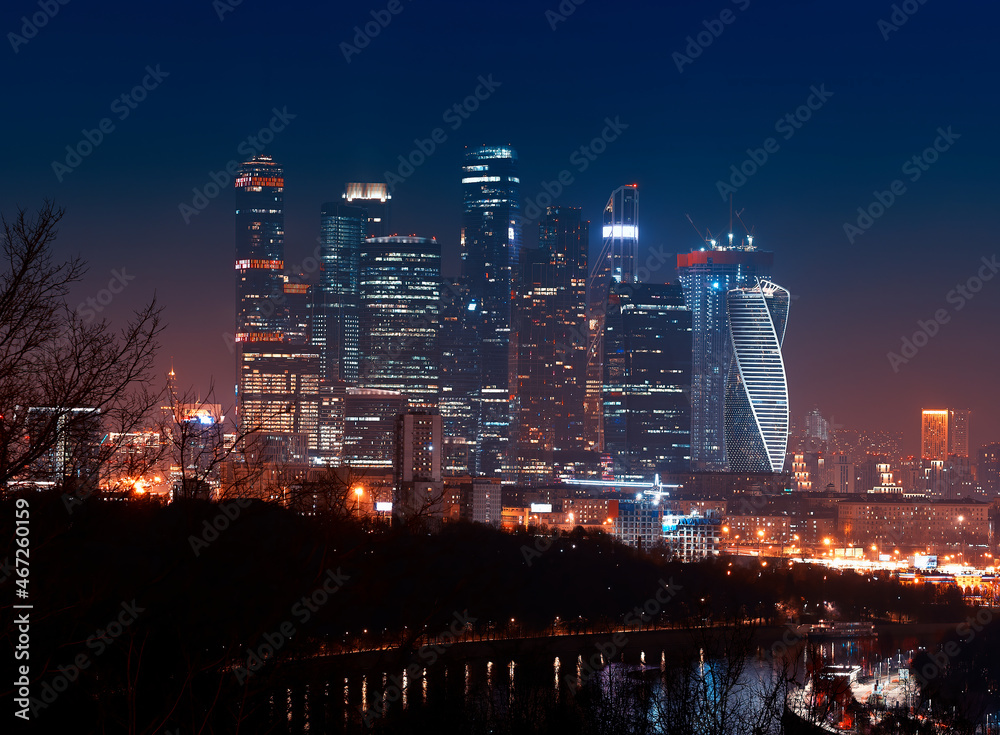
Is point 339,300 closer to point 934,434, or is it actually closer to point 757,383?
point 757,383

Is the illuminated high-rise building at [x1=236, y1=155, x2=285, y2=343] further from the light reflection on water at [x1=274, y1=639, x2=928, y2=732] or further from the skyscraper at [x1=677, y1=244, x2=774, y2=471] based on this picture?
the light reflection on water at [x1=274, y1=639, x2=928, y2=732]

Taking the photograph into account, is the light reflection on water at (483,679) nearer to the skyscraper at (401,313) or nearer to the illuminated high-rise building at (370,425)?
the illuminated high-rise building at (370,425)

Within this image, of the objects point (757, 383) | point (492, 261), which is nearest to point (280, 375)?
point (492, 261)

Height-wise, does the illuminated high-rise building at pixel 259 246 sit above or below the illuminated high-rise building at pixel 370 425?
above

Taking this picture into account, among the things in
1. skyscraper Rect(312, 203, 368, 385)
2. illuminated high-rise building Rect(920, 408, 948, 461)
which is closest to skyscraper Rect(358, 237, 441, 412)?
skyscraper Rect(312, 203, 368, 385)

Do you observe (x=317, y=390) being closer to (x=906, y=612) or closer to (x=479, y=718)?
(x=906, y=612)

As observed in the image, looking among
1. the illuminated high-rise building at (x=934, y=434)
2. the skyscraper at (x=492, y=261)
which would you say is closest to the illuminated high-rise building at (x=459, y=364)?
the skyscraper at (x=492, y=261)
